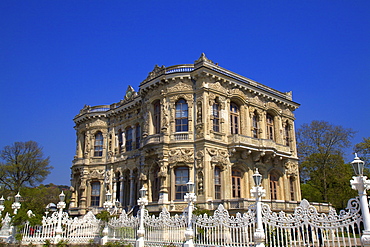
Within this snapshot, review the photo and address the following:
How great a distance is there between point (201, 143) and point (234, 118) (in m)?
4.34

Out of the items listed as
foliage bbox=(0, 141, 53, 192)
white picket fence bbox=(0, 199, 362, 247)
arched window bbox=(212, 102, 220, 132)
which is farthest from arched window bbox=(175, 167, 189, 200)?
foliage bbox=(0, 141, 53, 192)

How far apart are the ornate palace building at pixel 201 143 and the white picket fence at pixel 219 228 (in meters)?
5.59

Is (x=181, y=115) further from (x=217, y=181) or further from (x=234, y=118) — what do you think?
(x=217, y=181)

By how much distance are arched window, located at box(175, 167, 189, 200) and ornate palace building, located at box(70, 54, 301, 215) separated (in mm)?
66

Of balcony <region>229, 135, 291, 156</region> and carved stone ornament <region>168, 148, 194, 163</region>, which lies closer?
carved stone ornament <region>168, 148, 194, 163</region>

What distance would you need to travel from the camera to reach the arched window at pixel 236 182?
23656 millimetres

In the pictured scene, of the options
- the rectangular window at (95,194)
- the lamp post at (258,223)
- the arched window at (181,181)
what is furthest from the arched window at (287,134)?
the lamp post at (258,223)

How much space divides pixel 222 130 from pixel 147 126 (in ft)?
19.2

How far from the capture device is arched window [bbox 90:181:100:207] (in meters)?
31.1

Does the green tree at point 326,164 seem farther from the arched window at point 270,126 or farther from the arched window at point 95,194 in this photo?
the arched window at point 95,194

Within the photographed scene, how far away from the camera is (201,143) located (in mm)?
22438

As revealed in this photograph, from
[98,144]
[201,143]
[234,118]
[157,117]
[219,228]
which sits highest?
[157,117]

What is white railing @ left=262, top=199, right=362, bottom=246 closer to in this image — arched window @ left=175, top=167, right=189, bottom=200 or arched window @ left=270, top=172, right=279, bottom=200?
arched window @ left=175, top=167, right=189, bottom=200

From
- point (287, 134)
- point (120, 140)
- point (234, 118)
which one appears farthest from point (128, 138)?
point (287, 134)
